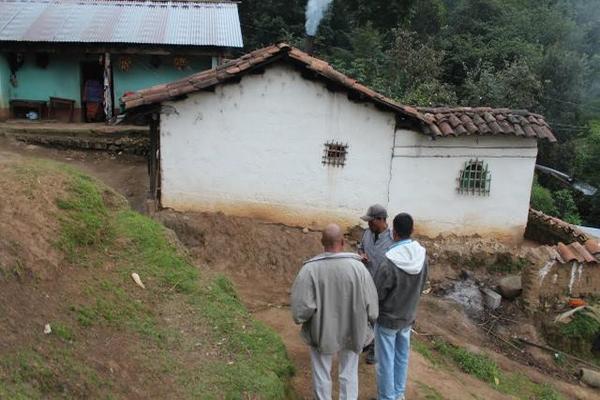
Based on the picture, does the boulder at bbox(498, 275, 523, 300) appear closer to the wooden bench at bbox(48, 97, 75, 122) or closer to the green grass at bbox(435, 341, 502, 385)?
the green grass at bbox(435, 341, 502, 385)

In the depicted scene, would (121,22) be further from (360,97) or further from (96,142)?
(360,97)

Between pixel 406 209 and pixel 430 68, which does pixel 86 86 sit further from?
pixel 430 68

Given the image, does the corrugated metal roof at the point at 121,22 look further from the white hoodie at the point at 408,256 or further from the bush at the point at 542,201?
the white hoodie at the point at 408,256

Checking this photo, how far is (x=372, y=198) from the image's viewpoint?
33.2 ft

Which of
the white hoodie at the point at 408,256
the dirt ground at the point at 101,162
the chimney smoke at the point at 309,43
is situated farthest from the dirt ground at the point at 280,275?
the chimney smoke at the point at 309,43

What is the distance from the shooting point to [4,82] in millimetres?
16797

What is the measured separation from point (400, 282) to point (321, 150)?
5.31m

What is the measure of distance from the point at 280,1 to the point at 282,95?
2367 cm

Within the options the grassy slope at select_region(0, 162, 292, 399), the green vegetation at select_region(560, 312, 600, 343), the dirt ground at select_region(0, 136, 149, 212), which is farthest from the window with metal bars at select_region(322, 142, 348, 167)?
the green vegetation at select_region(560, 312, 600, 343)

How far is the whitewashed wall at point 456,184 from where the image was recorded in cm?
1007

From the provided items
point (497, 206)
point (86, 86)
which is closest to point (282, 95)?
point (497, 206)

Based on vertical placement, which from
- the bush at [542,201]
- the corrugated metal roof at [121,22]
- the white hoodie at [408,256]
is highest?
the corrugated metal roof at [121,22]

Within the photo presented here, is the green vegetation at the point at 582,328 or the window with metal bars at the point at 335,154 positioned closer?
the green vegetation at the point at 582,328

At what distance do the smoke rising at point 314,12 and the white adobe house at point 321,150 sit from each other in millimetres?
21884
